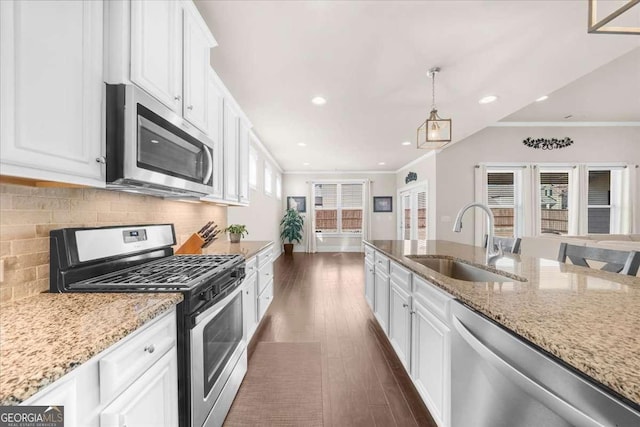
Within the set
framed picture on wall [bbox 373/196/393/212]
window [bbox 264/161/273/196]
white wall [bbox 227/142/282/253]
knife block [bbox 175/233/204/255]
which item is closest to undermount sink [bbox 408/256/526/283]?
knife block [bbox 175/233/204/255]

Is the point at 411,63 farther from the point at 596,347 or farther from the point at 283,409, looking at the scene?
the point at 283,409

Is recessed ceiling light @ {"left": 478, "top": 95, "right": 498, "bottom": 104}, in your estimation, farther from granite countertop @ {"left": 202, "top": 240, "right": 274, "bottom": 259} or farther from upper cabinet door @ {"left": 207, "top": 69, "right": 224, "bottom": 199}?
→ granite countertop @ {"left": 202, "top": 240, "right": 274, "bottom": 259}

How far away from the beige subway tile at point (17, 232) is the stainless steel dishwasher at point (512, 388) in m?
1.75

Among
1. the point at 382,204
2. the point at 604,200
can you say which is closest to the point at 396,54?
the point at 604,200

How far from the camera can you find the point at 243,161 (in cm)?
306

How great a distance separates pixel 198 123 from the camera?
5.93 ft

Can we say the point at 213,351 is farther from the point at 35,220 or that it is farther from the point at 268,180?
the point at 268,180

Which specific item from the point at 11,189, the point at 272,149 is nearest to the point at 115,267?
the point at 11,189

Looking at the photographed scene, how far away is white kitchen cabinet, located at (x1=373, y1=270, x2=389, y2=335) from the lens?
2.41m

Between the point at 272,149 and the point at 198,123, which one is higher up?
the point at 272,149

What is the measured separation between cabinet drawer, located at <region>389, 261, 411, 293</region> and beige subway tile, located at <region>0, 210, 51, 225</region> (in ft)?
6.29

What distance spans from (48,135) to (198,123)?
3.28 ft

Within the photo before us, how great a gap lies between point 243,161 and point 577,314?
9.58 feet

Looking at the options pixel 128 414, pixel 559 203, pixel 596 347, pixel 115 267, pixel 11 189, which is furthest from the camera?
pixel 559 203
